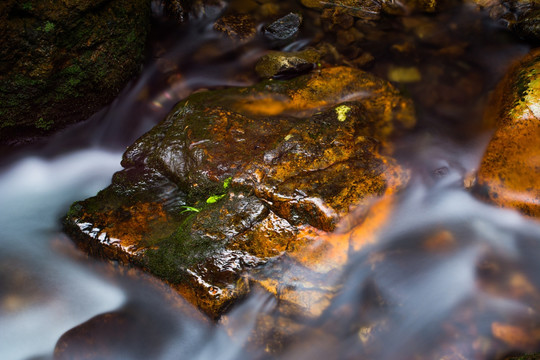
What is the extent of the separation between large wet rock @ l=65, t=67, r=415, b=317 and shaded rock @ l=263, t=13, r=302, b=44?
1.19m

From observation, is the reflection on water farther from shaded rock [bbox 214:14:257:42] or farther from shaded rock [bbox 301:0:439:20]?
shaded rock [bbox 301:0:439:20]

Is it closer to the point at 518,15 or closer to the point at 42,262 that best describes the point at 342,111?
the point at 518,15

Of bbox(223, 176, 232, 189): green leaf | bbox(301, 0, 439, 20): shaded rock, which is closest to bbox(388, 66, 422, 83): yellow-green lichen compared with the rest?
bbox(301, 0, 439, 20): shaded rock

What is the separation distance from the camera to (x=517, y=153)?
3971mm

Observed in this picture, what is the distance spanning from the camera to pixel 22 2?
3750mm

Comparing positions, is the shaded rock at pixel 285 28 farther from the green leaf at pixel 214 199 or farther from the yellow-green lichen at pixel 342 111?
the green leaf at pixel 214 199

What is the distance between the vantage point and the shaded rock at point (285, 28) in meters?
5.57

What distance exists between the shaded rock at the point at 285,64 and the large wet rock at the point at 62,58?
1.77m

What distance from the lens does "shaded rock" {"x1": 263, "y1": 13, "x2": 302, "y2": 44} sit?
5.57 m

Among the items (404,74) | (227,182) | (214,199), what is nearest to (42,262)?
(214,199)

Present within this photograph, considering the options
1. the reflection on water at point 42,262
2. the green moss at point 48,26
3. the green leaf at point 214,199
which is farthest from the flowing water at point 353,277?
the green moss at point 48,26

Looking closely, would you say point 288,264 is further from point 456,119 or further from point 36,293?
point 456,119

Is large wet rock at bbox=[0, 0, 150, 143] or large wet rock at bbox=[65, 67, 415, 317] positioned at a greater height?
large wet rock at bbox=[0, 0, 150, 143]

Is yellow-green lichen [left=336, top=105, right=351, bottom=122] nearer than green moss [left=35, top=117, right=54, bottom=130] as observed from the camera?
Yes
